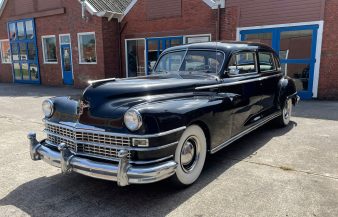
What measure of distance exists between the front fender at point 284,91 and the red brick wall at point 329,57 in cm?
435

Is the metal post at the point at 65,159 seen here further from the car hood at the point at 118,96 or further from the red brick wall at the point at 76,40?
the red brick wall at the point at 76,40

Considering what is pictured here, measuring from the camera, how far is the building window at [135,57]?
14859mm

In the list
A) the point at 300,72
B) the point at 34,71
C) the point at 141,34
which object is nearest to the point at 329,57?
the point at 300,72

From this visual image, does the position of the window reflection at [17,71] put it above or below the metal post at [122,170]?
above

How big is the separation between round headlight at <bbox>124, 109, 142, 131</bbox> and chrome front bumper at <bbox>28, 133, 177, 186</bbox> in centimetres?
27

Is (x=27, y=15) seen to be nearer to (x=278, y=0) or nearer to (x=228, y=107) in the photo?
(x=278, y=0)

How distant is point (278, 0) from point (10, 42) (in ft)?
55.1

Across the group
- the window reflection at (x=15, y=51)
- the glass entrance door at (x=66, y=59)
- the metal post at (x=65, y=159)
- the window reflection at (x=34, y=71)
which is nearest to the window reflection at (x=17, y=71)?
the window reflection at (x=15, y=51)

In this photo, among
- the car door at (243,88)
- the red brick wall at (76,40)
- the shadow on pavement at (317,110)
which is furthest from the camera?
the red brick wall at (76,40)

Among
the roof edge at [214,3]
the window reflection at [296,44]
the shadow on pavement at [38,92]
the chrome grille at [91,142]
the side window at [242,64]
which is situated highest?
the roof edge at [214,3]

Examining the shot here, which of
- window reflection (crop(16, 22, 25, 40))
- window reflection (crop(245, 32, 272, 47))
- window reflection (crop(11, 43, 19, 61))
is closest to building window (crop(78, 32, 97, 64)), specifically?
window reflection (crop(16, 22, 25, 40))

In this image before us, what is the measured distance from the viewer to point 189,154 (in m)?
3.64

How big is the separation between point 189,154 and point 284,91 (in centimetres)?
353

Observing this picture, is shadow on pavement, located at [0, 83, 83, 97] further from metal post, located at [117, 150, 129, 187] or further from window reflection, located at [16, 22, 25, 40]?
metal post, located at [117, 150, 129, 187]
